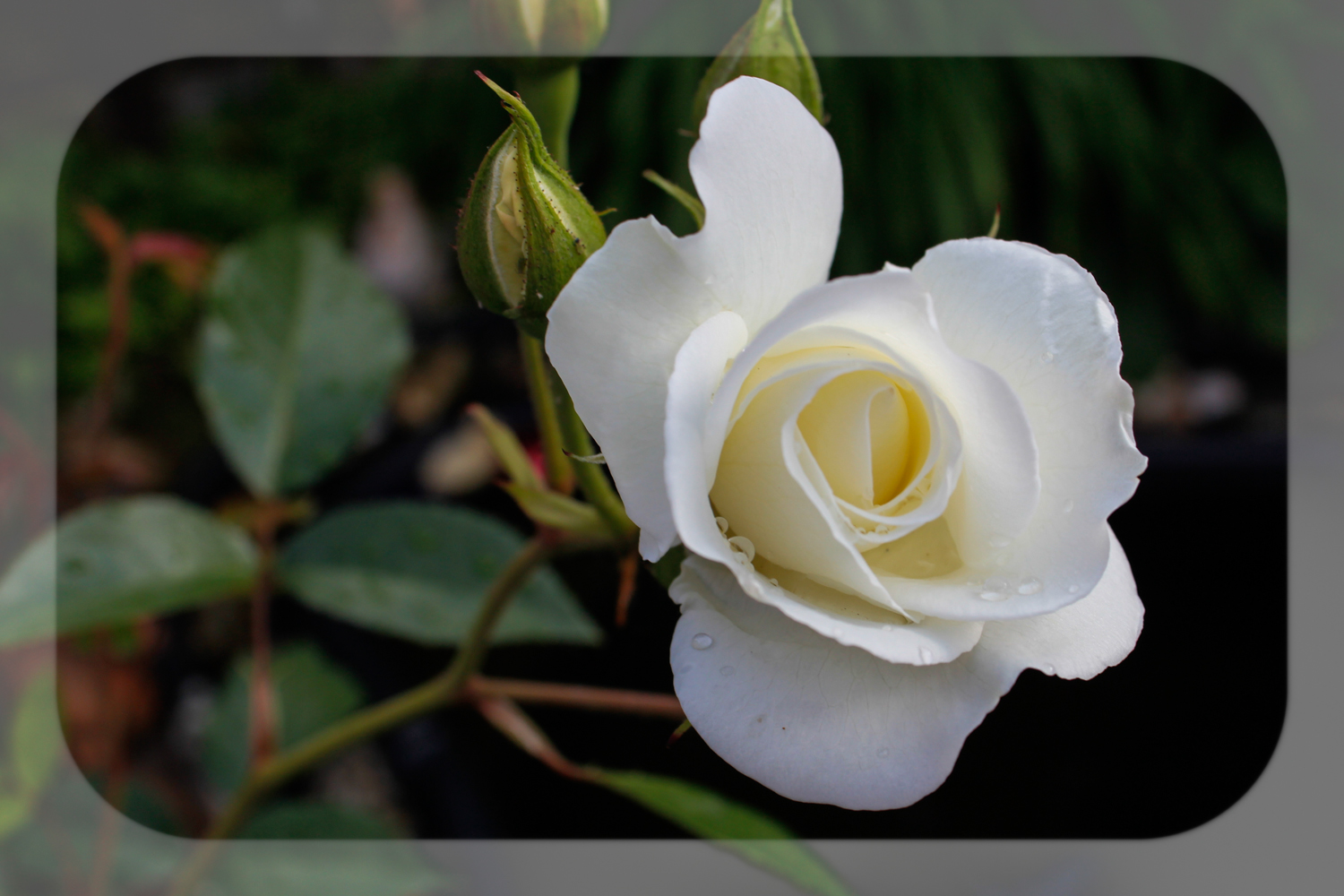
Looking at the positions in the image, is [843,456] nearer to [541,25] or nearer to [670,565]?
[670,565]

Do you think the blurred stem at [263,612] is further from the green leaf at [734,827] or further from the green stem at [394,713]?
the green leaf at [734,827]

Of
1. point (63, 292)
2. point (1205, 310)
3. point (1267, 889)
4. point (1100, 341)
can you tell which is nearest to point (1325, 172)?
point (1205, 310)

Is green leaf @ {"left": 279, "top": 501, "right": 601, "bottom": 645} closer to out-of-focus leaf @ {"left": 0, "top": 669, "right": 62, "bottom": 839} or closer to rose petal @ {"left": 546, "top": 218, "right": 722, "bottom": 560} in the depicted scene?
out-of-focus leaf @ {"left": 0, "top": 669, "right": 62, "bottom": 839}

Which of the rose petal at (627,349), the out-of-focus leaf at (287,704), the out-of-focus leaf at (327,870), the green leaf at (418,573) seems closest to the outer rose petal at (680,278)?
the rose petal at (627,349)

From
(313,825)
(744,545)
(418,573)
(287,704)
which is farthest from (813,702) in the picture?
(287,704)

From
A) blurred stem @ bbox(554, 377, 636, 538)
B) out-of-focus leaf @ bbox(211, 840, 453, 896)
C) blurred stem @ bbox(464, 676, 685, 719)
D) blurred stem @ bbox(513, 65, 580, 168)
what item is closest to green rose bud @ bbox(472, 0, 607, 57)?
blurred stem @ bbox(513, 65, 580, 168)
